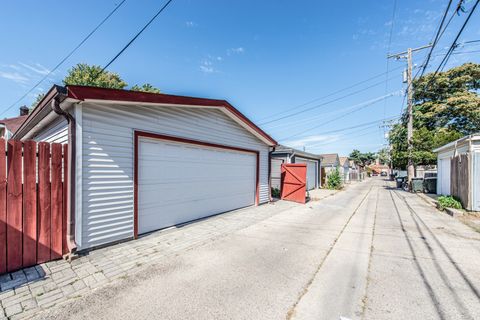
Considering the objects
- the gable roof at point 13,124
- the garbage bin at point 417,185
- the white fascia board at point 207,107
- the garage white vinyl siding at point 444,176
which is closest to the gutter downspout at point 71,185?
the white fascia board at point 207,107

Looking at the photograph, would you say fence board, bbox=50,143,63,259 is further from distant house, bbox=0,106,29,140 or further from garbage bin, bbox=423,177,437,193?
garbage bin, bbox=423,177,437,193

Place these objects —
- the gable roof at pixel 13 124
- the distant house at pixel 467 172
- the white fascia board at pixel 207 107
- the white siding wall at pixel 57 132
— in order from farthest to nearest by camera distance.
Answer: the gable roof at pixel 13 124 → the distant house at pixel 467 172 → the white siding wall at pixel 57 132 → the white fascia board at pixel 207 107

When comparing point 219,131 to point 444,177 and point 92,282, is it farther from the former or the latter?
point 444,177

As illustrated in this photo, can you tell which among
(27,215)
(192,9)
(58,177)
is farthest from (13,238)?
(192,9)

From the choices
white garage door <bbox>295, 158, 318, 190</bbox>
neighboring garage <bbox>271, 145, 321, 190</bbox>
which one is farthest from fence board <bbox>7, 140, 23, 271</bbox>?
white garage door <bbox>295, 158, 318, 190</bbox>

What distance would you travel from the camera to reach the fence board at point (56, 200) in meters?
3.69

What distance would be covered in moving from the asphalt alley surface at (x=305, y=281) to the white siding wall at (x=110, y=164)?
1514 millimetres

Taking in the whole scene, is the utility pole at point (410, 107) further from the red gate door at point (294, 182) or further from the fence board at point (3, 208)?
the fence board at point (3, 208)

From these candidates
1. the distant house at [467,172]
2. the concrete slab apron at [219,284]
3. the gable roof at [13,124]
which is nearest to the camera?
the concrete slab apron at [219,284]

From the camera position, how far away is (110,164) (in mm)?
4277

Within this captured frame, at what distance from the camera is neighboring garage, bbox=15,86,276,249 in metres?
3.93

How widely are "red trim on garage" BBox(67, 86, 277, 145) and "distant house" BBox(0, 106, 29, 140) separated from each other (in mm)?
13446

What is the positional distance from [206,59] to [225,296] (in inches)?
392

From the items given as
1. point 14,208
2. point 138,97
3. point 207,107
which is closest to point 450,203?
point 207,107
